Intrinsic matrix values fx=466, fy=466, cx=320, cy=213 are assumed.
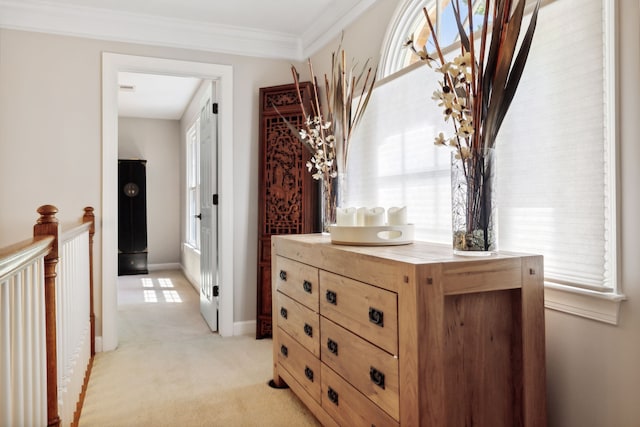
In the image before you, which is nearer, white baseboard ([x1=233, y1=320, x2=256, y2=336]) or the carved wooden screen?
the carved wooden screen

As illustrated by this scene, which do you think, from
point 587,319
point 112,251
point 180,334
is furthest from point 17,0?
point 587,319

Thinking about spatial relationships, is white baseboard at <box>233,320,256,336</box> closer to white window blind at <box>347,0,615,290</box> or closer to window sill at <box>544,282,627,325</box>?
white window blind at <box>347,0,615,290</box>

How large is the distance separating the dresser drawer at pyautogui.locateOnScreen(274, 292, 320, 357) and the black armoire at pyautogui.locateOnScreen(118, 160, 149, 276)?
499 cm

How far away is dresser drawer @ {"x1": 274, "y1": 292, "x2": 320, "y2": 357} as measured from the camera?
84.7 inches

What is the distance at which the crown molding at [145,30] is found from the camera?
3.24 m

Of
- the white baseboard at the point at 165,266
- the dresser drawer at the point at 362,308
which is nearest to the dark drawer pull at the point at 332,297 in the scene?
the dresser drawer at the point at 362,308

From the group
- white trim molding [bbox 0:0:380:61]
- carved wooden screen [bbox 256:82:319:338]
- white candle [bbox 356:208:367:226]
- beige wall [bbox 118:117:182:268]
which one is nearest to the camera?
white candle [bbox 356:208:367:226]

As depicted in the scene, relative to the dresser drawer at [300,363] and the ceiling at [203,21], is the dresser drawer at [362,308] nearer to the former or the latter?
the dresser drawer at [300,363]

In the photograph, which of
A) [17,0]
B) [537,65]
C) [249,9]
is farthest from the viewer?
[249,9]

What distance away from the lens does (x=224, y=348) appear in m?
3.49

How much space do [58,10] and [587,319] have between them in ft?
12.1

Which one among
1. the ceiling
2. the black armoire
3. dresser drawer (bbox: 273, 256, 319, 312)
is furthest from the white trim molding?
the black armoire

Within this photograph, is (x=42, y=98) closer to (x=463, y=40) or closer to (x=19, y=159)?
(x=19, y=159)

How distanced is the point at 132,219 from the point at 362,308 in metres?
6.11
